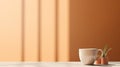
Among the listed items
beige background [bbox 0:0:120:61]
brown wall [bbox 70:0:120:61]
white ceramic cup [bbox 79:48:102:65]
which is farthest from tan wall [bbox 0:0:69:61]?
white ceramic cup [bbox 79:48:102:65]

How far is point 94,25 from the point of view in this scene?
353 cm

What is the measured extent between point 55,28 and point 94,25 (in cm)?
55

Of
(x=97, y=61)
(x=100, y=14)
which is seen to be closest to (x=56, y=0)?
(x=100, y=14)

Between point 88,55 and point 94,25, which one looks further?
point 94,25

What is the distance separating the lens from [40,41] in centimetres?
346

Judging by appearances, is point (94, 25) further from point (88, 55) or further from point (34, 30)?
point (88, 55)

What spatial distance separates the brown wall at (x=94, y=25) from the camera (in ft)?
11.5

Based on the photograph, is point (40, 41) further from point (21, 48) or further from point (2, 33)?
point (2, 33)

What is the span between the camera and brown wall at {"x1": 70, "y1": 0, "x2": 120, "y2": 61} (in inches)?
138

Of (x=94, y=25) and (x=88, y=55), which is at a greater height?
(x=94, y=25)

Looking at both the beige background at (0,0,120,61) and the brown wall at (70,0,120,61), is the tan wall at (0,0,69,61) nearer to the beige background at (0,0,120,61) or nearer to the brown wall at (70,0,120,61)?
the beige background at (0,0,120,61)

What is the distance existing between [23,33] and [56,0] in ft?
2.09

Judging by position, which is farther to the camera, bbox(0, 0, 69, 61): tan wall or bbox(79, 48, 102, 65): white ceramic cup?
bbox(0, 0, 69, 61): tan wall

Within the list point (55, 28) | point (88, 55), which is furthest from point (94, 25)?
point (88, 55)
